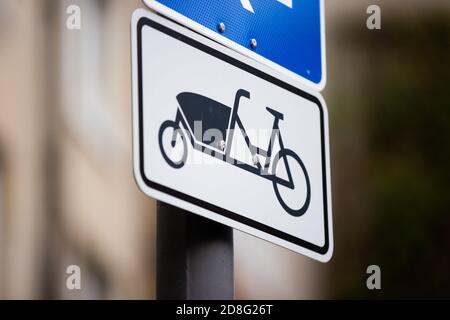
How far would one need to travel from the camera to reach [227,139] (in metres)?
1.87

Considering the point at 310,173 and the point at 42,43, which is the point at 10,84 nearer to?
the point at 42,43

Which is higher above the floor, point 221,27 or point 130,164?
point 130,164

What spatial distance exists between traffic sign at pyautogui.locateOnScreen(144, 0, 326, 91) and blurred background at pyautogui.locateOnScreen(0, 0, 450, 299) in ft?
11.3

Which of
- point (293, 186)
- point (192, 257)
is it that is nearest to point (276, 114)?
point (293, 186)

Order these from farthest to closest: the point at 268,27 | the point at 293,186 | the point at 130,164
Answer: the point at 130,164, the point at 268,27, the point at 293,186

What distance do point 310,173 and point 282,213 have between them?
16 cm

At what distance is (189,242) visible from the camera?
1.80 metres

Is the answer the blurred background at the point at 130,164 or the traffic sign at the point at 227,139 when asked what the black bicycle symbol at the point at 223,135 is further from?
the blurred background at the point at 130,164

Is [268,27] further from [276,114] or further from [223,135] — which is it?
[223,135]

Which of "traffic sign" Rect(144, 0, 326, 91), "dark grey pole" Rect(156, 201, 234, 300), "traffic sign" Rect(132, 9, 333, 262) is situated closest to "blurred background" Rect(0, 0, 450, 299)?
"traffic sign" Rect(144, 0, 326, 91)

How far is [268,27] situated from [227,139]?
1.46ft

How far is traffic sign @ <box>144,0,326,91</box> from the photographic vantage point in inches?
77.7

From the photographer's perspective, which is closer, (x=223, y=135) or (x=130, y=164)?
(x=223, y=135)
